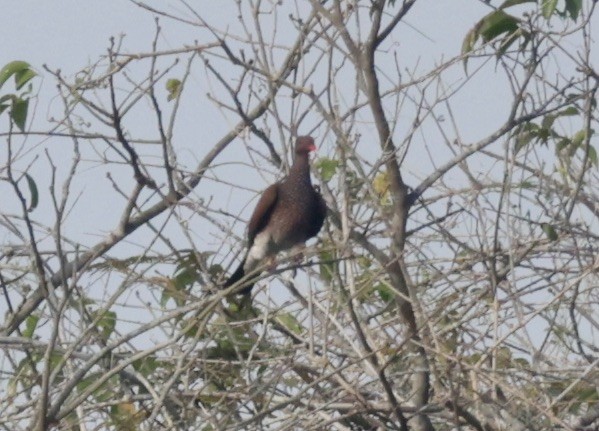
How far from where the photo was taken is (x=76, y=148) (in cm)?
351

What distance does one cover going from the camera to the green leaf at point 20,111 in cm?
427

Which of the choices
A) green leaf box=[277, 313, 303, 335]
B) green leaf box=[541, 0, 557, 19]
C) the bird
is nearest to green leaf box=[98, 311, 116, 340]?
green leaf box=[277, 313, 303, 335]

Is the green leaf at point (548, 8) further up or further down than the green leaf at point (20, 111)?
further down

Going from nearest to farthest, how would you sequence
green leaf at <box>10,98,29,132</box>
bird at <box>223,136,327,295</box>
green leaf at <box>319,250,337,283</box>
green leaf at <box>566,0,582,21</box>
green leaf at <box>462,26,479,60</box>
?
green leaf at <box>566,0,582,21</box> → green leaf at <box>462,26,479,60</box> → green leaf at <box>319,250,337,283</box> → green leaf at <box>10,98,29,132</box> → bird at <box>223,136,327,295</box>

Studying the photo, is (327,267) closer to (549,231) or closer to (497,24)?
(549,231)

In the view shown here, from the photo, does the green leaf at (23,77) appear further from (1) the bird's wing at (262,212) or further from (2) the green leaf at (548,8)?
(2) the green leaf at (548,8)

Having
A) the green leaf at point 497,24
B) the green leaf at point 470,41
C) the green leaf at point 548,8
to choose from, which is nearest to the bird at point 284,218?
the green leaf at point 470,41

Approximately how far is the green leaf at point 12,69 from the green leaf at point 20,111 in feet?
0.34

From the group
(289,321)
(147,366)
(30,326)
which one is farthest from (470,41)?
(30,326)

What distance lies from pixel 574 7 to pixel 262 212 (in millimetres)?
2300

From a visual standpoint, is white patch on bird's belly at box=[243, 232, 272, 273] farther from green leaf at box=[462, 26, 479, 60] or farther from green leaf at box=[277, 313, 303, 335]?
green leaf at box=[462, 26, 479, 60]

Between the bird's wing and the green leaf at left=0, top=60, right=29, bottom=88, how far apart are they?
1300 mm

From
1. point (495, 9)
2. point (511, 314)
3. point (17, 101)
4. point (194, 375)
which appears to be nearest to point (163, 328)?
point (194, 375)

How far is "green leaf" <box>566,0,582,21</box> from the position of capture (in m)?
3.56
